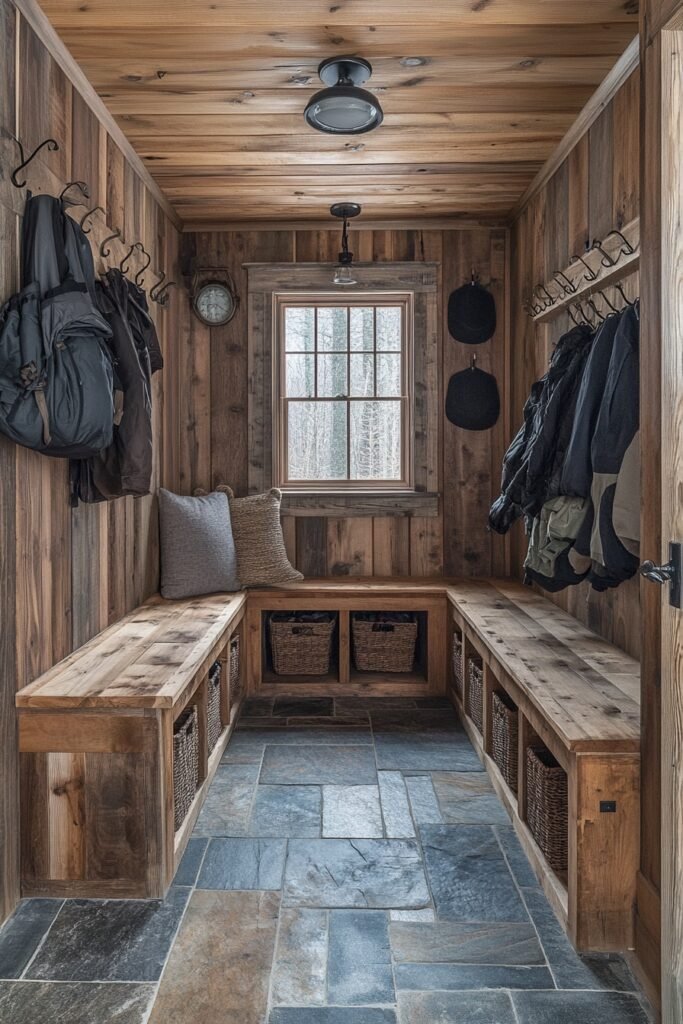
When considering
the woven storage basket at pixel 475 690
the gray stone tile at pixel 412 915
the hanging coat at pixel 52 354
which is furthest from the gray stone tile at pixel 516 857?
the hanging coat at pixel 52 354

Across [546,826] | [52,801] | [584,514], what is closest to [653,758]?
[546,826]

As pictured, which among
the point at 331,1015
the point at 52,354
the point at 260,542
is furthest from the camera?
the point at 260,542

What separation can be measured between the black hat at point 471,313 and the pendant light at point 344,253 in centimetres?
62

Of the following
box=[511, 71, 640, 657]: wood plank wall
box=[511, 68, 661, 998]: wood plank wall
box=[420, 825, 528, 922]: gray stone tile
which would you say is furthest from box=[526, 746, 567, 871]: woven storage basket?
box=[511, 71, 640, 657]: wood plank wall

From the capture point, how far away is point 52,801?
Result: 2355 mm

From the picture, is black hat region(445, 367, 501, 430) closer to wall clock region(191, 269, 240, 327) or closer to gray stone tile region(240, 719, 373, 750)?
wall clock region(191, 269, 240, 327)

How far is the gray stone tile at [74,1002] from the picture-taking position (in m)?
1.84

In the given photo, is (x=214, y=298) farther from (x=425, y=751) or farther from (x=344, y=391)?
(x=425, y=751)

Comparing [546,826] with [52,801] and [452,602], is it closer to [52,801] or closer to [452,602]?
[52,801]

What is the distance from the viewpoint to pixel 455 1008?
1879 millimetres

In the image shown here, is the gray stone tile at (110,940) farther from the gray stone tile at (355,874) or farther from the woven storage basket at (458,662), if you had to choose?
the woven storage basket at (458,662)

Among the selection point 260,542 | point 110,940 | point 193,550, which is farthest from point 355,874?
point 260,542

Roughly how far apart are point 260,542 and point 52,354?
220 cm

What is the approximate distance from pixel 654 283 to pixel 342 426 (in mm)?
2917
